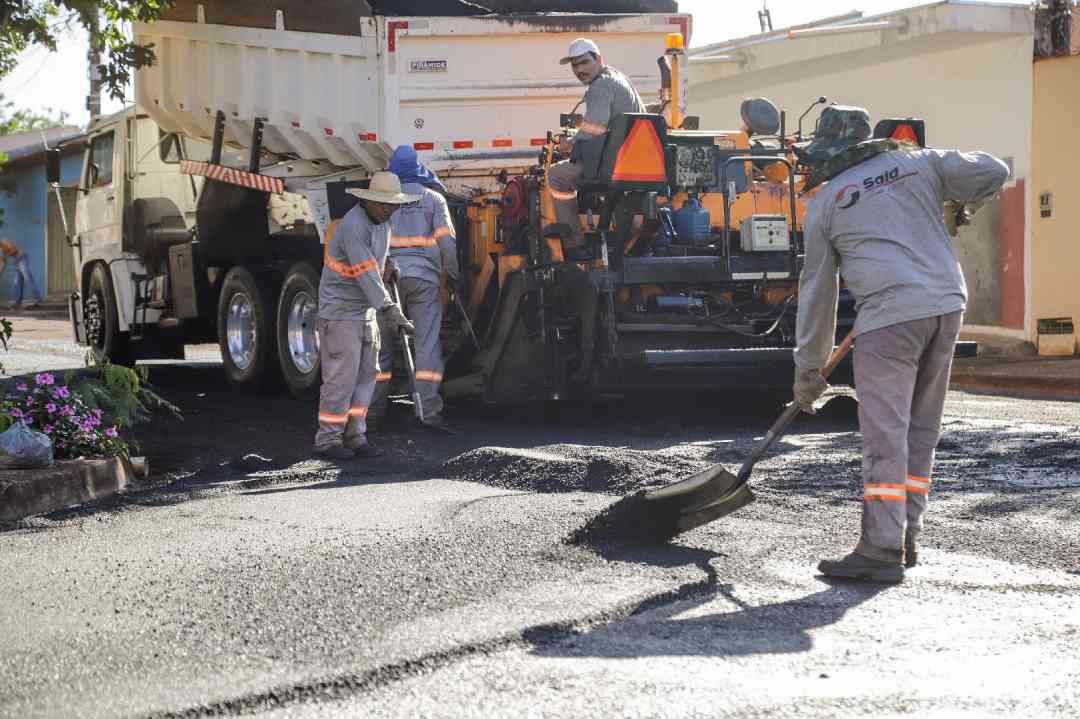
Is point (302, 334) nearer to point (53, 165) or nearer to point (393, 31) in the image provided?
point (393, 31)

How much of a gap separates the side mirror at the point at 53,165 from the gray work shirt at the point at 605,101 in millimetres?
6736

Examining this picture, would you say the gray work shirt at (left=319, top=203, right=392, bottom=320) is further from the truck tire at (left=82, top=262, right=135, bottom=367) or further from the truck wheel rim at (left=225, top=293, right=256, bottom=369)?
the truck tire at (left=82, top=262, right=135, bottom=367)

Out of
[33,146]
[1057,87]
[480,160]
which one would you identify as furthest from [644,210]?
[33,146]

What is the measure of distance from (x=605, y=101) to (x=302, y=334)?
A: 3.34 m

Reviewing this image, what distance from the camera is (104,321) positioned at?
14953mm

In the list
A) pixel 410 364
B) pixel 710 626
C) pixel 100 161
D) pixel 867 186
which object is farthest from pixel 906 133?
pixel 100 161

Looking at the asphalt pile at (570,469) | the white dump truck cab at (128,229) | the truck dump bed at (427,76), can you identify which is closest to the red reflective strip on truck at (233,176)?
the truck dump bed at (427,76)

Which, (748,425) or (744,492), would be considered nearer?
(744,492)

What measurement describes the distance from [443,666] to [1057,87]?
14469 mm

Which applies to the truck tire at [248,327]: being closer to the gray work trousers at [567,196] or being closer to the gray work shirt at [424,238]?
the gray work shirt at [424,238]

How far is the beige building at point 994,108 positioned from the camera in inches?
661

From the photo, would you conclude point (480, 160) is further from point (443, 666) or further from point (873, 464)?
point (443, 666)

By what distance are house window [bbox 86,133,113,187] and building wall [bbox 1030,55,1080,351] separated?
9.63m

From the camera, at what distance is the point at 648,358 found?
9.35 meters
